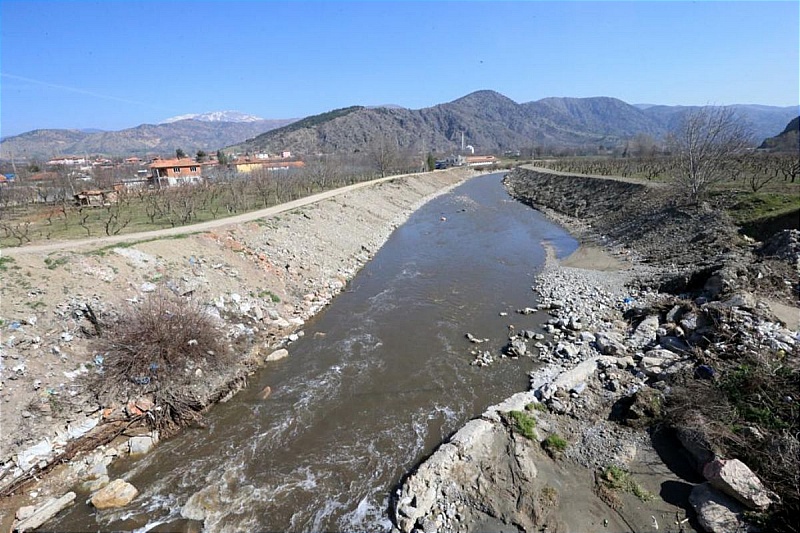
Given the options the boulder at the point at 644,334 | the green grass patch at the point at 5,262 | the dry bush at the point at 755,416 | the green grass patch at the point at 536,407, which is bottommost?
the green grass patch at the point at 536,407

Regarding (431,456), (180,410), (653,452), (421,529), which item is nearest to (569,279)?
(653,452)

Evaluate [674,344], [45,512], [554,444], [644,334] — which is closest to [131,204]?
[45,512]

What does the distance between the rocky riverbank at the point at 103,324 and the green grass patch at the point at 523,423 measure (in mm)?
8635

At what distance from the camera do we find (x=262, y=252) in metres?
22.2

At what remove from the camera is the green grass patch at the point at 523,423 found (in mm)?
9430

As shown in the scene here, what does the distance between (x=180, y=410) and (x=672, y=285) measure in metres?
20.7

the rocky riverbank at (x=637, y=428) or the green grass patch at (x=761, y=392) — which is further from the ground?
the green grass patch at (x=761, y=392)

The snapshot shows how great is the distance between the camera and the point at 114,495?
843 cm

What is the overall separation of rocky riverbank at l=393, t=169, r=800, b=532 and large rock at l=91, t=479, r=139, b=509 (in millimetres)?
6056

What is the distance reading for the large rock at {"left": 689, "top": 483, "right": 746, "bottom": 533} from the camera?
22.4 ft

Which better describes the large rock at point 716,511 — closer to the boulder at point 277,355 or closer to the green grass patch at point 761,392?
the green grass patch at point 761,392

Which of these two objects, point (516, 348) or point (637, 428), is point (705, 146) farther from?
point (637, 428)

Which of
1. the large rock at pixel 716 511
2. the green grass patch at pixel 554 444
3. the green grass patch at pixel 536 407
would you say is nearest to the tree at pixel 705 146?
the green grass patch at pixel 536 407

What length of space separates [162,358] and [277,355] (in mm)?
3781
